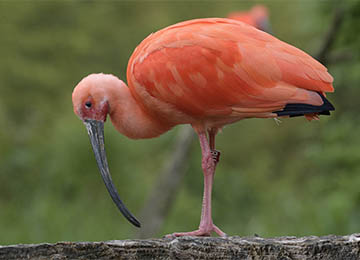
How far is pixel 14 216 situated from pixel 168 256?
692 cm

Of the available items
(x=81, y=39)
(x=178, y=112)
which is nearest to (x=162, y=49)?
(x=178, y=112)

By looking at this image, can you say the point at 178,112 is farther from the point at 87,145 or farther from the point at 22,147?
the point at 22,147

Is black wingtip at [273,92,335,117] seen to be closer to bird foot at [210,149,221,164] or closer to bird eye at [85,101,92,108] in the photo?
bird foot at [210,149,221,164]

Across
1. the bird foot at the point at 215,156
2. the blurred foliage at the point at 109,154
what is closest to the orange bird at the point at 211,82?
the bird foot at the point at 215,156

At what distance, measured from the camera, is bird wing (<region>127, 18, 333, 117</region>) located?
449 centimetres

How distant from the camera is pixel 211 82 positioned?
460 cm

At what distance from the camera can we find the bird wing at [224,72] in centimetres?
449

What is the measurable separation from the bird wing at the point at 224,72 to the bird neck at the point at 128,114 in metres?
0.30

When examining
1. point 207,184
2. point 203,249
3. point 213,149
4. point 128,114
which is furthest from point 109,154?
point 203,249

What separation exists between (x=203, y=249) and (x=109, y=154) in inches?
313

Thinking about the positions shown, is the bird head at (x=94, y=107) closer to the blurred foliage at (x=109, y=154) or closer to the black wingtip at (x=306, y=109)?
the black wingtip at (x=306, y=109)

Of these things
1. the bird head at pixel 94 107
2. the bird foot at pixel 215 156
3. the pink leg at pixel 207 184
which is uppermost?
the bird head at pixel 94 107

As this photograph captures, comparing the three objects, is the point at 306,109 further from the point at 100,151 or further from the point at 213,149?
the point at 100,151

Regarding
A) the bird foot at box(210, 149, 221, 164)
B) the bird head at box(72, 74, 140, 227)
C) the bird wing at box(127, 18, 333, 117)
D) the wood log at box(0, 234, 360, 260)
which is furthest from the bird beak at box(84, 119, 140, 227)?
the wood log at box(0, 234, 360, 260)
